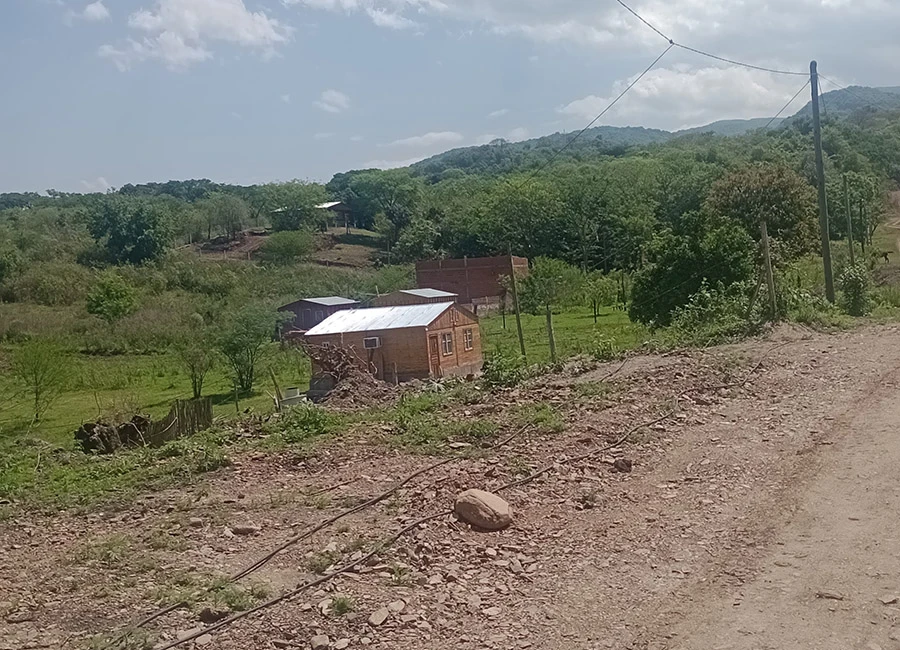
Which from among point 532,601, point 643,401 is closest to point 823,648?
point 532,601

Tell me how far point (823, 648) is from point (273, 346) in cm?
3225

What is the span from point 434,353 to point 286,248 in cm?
4538

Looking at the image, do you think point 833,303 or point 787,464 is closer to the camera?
point 787,464

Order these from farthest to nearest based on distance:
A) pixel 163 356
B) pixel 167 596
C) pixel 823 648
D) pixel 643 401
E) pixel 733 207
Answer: pixel 163 356 < pixel 733 207 < pixel 643 401 < pixel 167 596 < pixel 823 648

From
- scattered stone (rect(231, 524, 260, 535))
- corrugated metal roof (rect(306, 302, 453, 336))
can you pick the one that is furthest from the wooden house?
scattered stone (rect(231, 524, 260, 535))

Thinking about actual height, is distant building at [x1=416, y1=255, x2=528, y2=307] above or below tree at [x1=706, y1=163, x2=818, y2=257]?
below

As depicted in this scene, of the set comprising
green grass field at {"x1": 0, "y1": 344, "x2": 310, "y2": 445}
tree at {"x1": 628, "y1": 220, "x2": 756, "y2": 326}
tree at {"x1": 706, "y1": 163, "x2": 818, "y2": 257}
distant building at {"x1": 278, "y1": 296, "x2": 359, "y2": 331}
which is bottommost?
green grass field at {"x1": 0, "y1": 344, "x2": 310, "y2": 445}

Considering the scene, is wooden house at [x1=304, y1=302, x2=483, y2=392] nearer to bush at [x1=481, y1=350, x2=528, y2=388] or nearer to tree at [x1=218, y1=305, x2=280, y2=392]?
tree at [x1=218, y1=305, x2=280, y2=392]

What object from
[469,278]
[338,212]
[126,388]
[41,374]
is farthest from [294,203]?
[41,374]

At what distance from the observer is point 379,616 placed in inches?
174

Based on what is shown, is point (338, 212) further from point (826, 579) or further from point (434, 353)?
point (826, 579)

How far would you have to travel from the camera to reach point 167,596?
4637 millimetres

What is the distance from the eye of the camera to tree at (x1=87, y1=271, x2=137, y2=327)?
49906 mm

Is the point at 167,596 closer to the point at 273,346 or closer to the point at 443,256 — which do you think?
the point at 273,346
